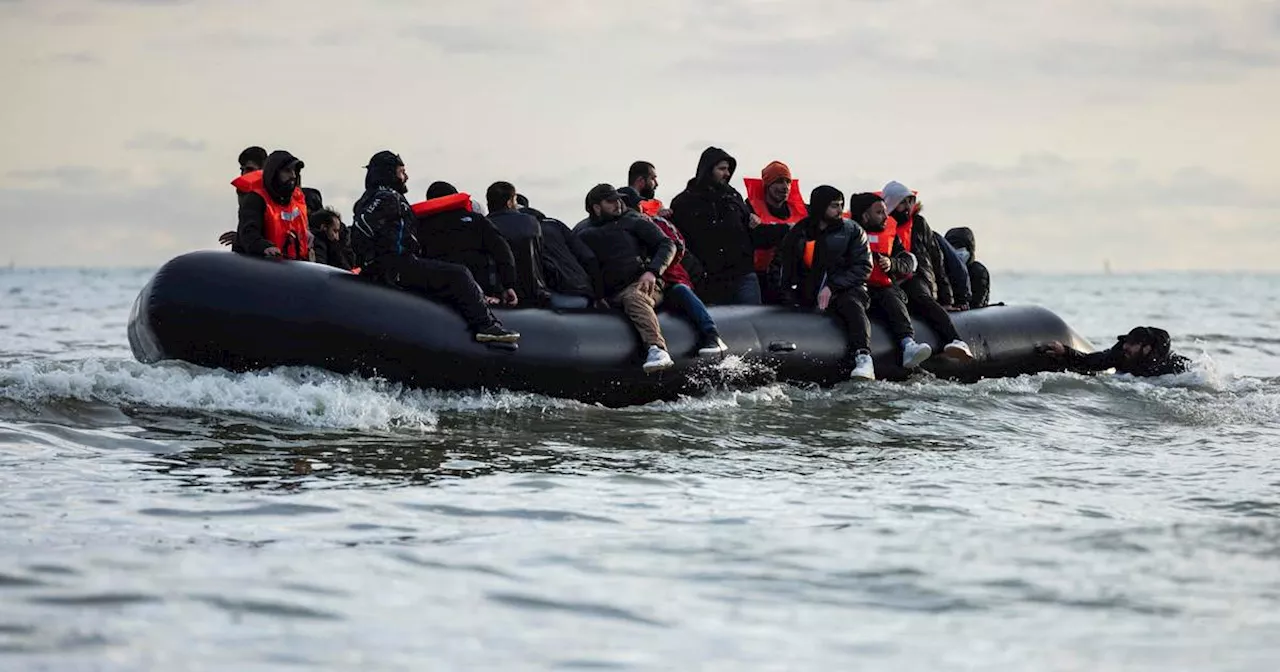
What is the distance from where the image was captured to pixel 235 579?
5.92 meters

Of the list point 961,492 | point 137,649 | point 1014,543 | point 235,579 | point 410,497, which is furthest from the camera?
point 961,492

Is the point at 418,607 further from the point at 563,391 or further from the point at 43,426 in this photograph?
the point at 563,391

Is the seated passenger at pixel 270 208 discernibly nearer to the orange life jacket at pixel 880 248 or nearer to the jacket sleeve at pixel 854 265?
the jacket sleeve at pixel 854 265

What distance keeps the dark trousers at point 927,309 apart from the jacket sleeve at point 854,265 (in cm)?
107

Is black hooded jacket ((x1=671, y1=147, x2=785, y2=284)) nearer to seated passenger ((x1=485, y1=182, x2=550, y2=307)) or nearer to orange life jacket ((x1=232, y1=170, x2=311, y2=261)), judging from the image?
seated passenger ((x1=485, y1=182, x2=550, y2=307))

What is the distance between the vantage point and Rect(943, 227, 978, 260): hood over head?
16.1m

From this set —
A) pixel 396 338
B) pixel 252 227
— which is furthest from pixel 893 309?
pixel 252 227

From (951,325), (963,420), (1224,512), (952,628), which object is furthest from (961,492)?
(951,325)

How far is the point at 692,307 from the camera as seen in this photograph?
12047 mm

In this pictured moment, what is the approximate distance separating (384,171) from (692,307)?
2.73 m

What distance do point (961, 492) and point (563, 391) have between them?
12.5ft

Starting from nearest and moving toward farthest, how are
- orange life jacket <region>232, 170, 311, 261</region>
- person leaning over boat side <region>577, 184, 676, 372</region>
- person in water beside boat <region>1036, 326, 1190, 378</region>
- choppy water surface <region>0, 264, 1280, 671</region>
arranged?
choppy water surface <region>0, 264, 1280, 671</region>
orange life jacket <region>232, 170, 311, 261</region>
person leaning over boat side <region>577, 184, 676, 372</region>
person in water beside boat <region>1036, 326, 1190, 378</region>

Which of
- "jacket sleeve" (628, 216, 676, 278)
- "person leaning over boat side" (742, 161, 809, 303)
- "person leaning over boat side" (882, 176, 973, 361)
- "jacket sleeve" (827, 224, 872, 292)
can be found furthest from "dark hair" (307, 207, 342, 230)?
"person leaning over boat side" (882, 176, 973, 361)

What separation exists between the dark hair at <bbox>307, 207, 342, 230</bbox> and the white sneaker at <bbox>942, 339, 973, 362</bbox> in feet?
18.2
